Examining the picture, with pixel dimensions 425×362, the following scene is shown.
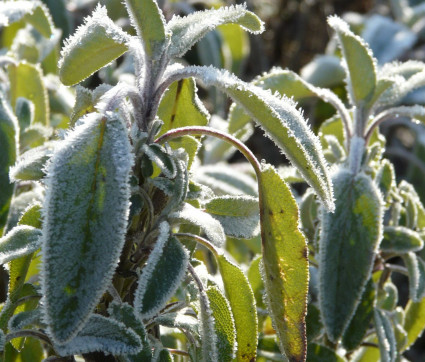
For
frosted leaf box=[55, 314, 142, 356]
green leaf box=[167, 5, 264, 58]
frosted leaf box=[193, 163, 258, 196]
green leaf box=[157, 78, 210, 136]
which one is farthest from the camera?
frosted leaf box=[193, 163, 258, 196]

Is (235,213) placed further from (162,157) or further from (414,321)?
(414,321)

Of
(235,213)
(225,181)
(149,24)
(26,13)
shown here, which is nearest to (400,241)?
(235,213)

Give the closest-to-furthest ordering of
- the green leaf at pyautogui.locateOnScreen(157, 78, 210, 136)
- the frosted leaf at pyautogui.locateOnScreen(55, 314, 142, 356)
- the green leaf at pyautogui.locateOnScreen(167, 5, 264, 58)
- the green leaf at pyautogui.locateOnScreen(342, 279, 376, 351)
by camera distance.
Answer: the frosted leaf at pyautogui.locateOnScreen(55, 314, 142, 356), the green leaf at pyautogui.locateOnScreen(167, 5, 264, 58), the green leaf at pyautogui.locateOnScreen(157, 78, 210, 136), the green leaf at pyautogui.locateOnScreen(342, 279, 376, 351)

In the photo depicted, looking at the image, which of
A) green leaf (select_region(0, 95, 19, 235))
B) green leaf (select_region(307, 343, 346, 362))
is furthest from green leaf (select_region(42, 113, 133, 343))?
green leaf (select_region(307, 343, 346, 362))

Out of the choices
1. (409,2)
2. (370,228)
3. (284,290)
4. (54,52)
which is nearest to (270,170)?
(284,290)

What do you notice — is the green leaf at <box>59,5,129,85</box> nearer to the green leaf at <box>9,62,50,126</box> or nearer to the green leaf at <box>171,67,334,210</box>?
the green leaf at <box>171,67,334,210</box>

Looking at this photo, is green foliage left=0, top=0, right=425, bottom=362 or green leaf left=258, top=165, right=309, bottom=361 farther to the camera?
green leaf left=258, top=165, right=309, bottom=361

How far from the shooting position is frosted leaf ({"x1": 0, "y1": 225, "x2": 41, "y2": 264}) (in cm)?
81

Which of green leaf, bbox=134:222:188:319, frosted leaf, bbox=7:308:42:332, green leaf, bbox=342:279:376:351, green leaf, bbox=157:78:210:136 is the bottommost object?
green leaf, bbox=342:279:376:351

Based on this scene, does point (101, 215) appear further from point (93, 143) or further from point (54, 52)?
point (54, 52)

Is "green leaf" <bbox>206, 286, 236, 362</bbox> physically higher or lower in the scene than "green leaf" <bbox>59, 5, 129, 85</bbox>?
lower

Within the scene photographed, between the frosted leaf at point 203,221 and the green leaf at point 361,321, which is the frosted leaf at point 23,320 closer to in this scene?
the frosted leaf at point 203,221

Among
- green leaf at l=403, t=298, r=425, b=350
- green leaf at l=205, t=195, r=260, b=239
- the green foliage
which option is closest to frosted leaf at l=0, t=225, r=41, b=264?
the green foliage

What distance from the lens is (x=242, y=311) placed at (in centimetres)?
91
